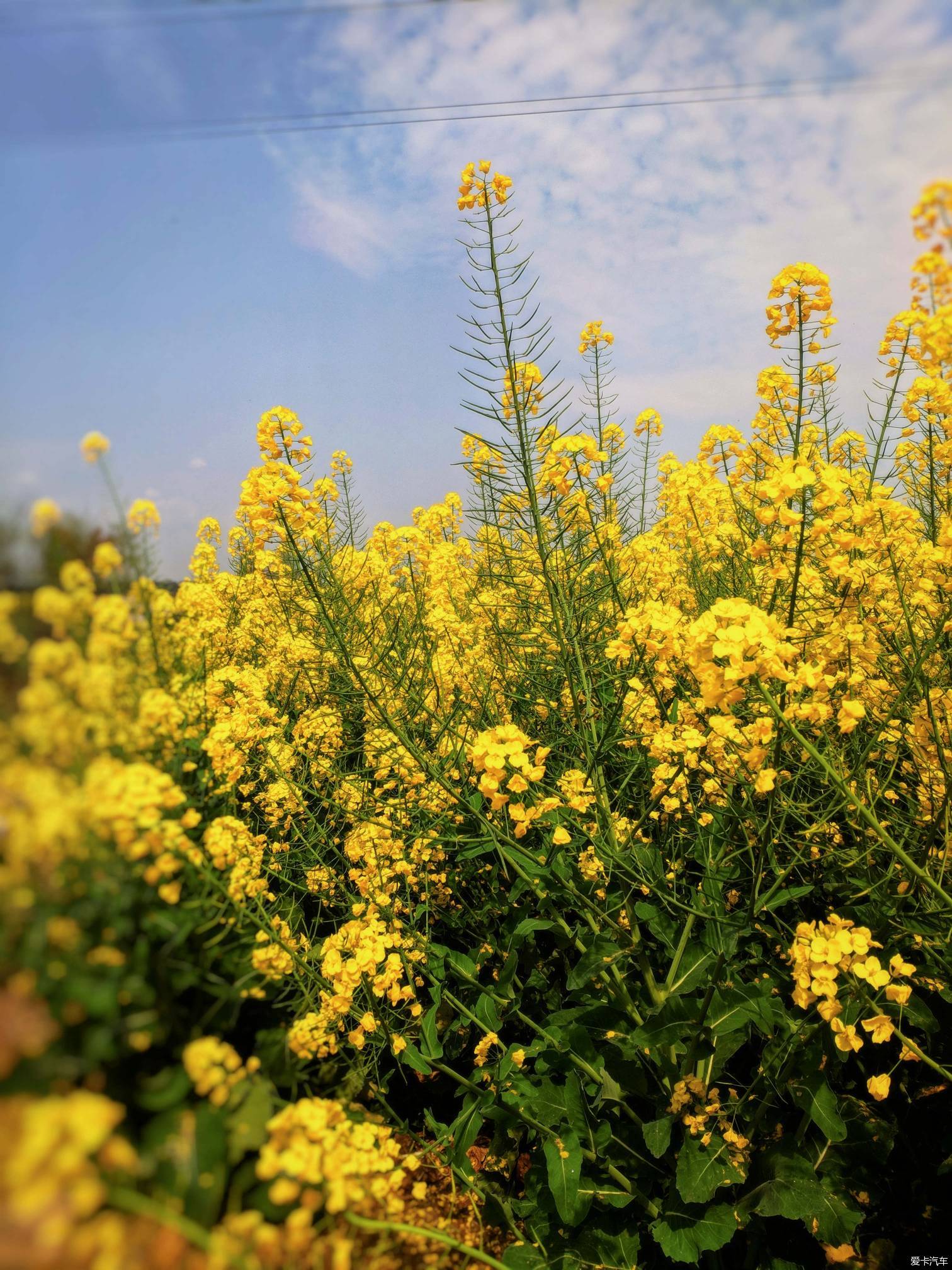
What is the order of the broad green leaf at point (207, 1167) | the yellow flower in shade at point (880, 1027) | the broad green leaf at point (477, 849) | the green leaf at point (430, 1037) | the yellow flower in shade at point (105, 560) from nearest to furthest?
the broad green leaf at point (207, 1167) → the yellow flower in shade at point (105, 560) → the yellow flower in shade at point (880, 1027) → the green leaf at point (430, 1037) → the broad green leaf at point (477, 849)

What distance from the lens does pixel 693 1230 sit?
7.17 ft

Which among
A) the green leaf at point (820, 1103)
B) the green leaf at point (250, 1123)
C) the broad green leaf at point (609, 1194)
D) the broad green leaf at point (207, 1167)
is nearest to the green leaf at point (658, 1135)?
the broad green leaf at point (609, 1194)

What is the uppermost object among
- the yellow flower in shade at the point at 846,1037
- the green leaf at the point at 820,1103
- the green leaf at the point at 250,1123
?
the green leaf at the point at 250,1123

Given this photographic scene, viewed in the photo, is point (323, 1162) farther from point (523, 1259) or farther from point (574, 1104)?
point (574, 1104)

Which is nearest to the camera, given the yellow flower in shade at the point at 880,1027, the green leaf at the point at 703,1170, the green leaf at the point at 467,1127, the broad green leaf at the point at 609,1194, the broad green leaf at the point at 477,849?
the yellow flower in shade at the point at 880,1027

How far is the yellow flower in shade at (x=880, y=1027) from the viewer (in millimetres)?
2033

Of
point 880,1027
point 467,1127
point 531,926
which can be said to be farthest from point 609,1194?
point 880,1027

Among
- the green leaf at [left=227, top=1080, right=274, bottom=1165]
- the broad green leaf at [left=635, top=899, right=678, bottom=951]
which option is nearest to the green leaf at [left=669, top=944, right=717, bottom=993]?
the broad green leaf at [left=635, top=899, right=678, bottom=951]

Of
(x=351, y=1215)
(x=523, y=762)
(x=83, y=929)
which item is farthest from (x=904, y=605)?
(x=83, y=929)

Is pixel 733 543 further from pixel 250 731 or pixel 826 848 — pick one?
pixel 250 731

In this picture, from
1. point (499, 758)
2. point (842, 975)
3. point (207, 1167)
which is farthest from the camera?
point (842, 975)

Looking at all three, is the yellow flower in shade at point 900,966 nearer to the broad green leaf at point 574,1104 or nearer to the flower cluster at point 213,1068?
the broad green leaf at point 574,1104

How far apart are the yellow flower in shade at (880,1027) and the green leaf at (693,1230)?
709 mm

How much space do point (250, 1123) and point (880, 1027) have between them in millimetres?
1891
